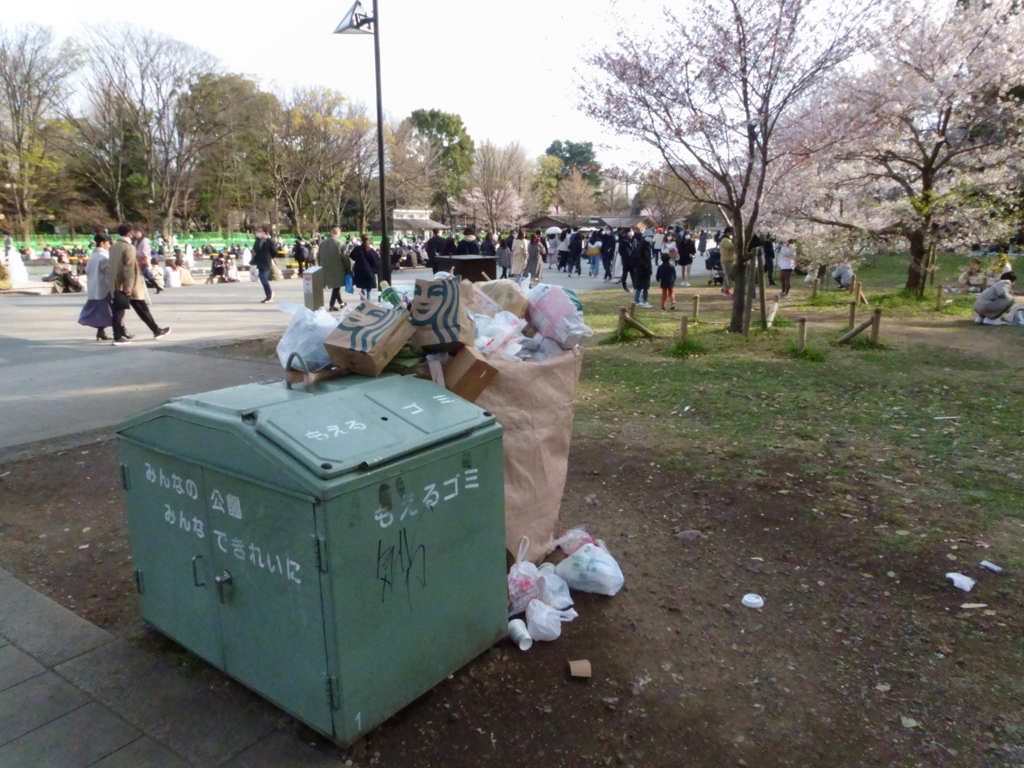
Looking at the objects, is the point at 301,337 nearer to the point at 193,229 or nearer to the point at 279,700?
the point at 279,700

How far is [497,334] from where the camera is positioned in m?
3.65

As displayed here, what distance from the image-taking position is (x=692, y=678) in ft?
9.71

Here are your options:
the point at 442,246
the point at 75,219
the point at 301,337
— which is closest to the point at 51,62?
the point at 75,219

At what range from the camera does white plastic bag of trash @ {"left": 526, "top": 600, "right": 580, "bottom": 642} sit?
3.21 meters

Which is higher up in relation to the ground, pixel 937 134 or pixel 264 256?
pixel 937 134

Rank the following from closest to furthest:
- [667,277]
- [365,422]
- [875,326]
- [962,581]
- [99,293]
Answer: [365,422] → [962,581] → [875,326] → [99,293] → [667,277]

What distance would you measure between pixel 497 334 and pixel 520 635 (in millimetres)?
1429

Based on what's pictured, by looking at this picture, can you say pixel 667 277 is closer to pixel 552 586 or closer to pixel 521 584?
pixel 552 586

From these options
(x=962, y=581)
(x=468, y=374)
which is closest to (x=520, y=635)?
(x=468, y=374)

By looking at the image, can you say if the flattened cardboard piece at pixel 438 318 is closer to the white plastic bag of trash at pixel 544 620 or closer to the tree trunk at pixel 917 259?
the white plastic bag of trash at pixel 544 620

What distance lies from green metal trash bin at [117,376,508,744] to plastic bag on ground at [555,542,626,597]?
0.62 meters

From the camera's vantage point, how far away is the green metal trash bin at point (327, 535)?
238 cm

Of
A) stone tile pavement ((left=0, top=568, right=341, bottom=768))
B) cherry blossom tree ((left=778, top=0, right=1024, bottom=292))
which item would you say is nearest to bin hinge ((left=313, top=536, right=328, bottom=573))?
stone tile pavement ((left=0, top=568, right=341, bottom=768))

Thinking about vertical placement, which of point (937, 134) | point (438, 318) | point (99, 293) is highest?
point (937, 134)
